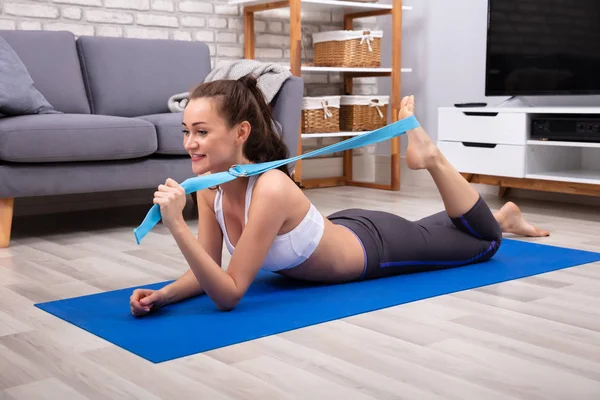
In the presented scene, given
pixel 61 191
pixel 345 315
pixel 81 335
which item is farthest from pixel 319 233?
pixel 61 191

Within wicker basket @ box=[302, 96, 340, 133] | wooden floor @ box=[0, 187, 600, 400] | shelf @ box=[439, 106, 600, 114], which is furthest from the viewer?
wicker basket @ box=[302, 96, 340, 133]

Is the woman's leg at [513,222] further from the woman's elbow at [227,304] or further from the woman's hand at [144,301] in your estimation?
the woman's hand at [144,301]

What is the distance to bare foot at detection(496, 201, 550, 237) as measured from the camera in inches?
110

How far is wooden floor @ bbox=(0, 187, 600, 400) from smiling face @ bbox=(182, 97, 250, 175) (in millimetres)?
446

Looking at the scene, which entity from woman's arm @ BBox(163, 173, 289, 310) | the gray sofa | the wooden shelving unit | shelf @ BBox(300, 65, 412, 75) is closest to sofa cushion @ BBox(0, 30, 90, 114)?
the gray sofa

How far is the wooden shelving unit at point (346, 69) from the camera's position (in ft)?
13.5

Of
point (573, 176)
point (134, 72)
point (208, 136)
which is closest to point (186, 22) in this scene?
point (134, 72)

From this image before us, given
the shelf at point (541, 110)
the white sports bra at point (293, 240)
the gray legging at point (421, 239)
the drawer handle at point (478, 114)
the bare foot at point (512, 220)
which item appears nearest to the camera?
the white sports bra at point (293, 240)

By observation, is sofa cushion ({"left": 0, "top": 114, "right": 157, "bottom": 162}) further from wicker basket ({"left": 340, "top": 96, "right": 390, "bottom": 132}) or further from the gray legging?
wicker basket ({"left": 340, "top": 96, "right": 390, "bottom": 132})

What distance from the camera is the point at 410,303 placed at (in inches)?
78.1

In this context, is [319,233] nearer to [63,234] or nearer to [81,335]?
[81,335]

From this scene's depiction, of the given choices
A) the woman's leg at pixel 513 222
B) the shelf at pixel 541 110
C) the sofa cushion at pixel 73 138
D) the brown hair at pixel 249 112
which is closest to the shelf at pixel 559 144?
the shelf at pixel 541 110

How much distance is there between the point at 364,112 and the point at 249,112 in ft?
8.92

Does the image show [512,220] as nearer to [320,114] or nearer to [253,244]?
[253,244]
